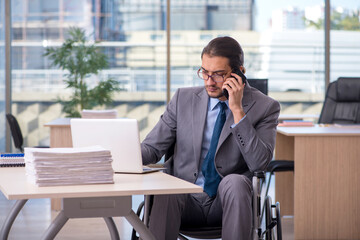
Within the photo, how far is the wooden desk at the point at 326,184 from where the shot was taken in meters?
4.09

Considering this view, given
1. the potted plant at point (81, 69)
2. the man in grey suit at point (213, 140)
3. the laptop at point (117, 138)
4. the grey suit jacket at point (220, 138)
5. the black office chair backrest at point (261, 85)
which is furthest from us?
the potted plant at point (81, 69)

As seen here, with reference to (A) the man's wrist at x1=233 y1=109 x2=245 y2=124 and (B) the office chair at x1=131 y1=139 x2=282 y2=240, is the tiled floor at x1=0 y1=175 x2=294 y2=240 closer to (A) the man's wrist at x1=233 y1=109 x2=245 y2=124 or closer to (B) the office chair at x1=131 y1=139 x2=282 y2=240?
(B) the office chair at x1=131 y1=139 x2=282 y2=240

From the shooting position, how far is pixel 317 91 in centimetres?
803

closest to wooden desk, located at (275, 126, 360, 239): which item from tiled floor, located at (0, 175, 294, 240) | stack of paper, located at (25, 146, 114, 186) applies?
tiled floor, located at (0, 175, 294, 240)

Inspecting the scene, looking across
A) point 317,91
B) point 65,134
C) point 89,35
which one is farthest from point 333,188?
point 89,35

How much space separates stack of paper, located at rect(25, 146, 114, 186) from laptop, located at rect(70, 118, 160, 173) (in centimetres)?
28

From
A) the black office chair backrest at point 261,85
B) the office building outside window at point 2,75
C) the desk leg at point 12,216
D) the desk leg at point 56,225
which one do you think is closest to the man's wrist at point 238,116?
Result: the desk leg at point 56,225

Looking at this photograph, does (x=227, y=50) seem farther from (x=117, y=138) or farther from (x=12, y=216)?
(x=12, y=216)

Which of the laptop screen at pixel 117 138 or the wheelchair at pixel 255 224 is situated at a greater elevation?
the laptop screen at pixel 117 138

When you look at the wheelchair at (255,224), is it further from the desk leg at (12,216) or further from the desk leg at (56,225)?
the desk leg at (12,216)

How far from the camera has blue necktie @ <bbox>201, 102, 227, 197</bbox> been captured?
2754 millimetres

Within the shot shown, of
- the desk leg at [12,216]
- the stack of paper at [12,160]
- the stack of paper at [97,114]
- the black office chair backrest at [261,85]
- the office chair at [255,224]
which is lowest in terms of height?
the desk leg at [12,216]

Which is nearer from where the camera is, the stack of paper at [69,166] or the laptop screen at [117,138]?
the stack of paper at [69,166]

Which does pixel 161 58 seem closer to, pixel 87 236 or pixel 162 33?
pixel 162 33
